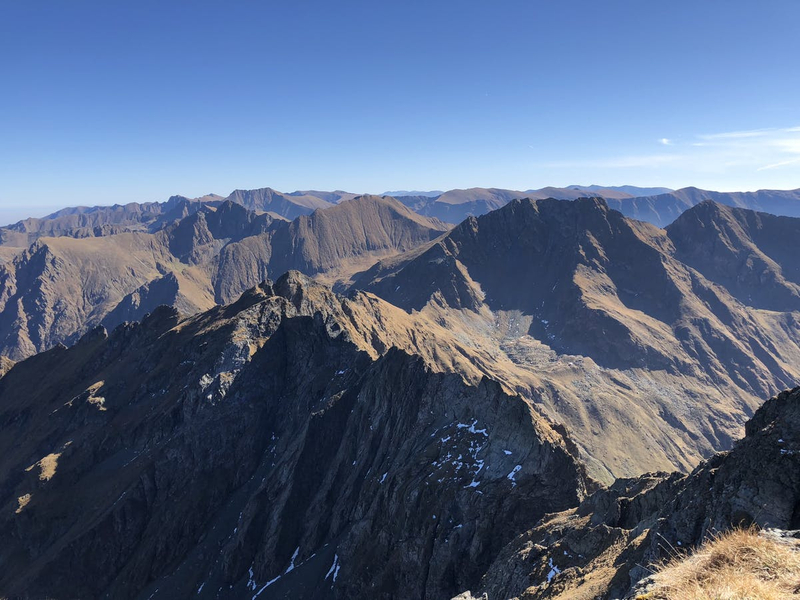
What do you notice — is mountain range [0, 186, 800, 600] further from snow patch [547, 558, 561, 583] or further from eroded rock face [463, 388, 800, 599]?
snow patch [547, 558, 561, 583]

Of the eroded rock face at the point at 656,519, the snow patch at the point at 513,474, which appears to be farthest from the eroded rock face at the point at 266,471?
the eroded rock face at the point at 656,519

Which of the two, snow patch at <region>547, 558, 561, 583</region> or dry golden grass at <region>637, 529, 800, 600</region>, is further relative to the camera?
snow patch at <region>547, 558, 561, 583</region>

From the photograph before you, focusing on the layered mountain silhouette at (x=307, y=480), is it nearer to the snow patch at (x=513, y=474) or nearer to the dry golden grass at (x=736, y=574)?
the snow patch at (x=513, y=474)

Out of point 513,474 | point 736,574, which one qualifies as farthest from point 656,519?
point 513,474

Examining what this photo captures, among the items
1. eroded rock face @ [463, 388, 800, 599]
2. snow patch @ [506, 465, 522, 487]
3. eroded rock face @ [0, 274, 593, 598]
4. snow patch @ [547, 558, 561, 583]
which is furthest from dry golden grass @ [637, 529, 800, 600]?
snow patch @ [506, 465, 522, 487]

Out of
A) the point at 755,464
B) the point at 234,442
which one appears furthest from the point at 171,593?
the point at 755,464

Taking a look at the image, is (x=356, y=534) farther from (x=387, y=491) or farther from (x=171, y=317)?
(x=171, y=317)
